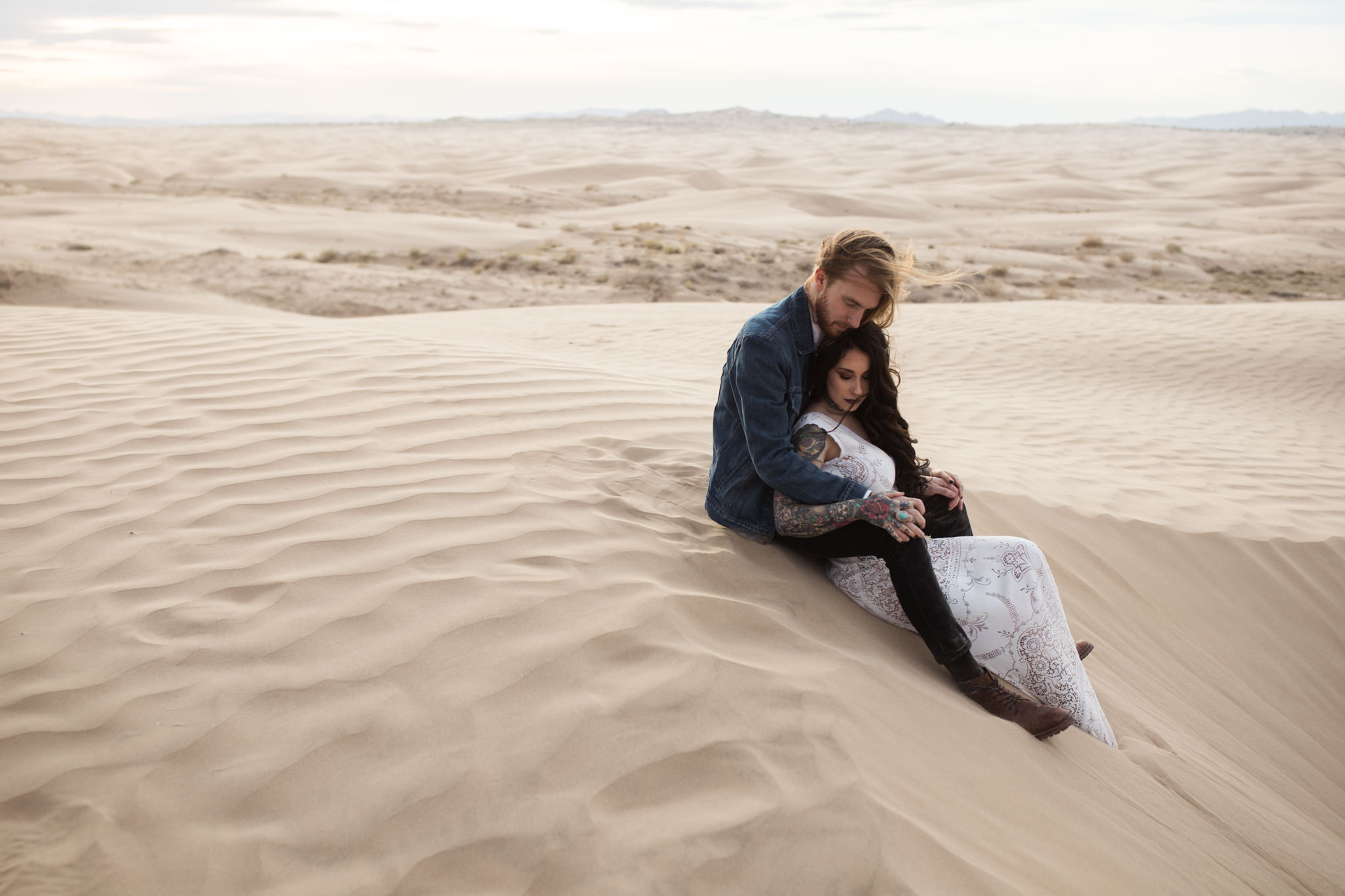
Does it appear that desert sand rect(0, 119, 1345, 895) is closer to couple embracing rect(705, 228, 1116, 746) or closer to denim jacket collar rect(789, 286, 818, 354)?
couple embracing rect(705, 228, 1116, 746)

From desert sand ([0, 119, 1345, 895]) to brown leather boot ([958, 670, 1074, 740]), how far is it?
0.20ft

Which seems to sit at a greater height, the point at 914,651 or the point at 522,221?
the point at 522,221

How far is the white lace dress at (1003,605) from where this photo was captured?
271 centimetres

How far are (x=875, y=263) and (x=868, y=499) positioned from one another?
0.74 meters

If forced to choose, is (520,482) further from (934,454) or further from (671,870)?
(934,454)

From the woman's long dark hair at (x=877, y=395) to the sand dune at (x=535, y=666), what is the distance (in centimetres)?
53

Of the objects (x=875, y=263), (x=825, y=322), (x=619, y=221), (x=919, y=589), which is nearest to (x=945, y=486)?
(x=919, y=589)

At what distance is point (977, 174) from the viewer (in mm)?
38375

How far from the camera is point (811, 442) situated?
9.46 feet

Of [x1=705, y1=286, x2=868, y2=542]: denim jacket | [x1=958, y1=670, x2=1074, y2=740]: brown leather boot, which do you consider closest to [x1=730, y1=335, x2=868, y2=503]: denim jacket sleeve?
[x1=705, y1=286, x2=868, y2=542]: denim jacket

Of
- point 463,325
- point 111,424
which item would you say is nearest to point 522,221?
point 463,325

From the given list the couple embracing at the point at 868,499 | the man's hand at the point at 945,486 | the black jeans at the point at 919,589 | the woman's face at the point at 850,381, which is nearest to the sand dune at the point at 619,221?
the couple embracing at the point at 868,499

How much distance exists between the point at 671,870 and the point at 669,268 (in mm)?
13586

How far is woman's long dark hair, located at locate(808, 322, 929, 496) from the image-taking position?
9.50 ft
